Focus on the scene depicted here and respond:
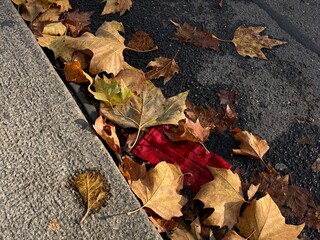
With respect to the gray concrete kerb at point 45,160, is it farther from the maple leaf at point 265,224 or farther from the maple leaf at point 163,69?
the maple leaf at point 163,69

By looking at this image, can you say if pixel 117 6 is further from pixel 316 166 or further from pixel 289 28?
pixel 316 166

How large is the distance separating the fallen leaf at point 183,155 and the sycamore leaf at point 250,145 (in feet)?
0.54

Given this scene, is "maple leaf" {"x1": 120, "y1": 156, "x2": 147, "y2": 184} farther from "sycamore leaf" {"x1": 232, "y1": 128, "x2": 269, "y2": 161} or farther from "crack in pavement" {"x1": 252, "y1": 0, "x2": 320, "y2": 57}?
"crack in pavement" {"x1": 252, "y1": 0, "x2": 320, "y2": 57}

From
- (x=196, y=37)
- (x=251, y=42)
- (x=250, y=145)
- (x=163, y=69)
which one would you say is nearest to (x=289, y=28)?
(x=251, y=42)

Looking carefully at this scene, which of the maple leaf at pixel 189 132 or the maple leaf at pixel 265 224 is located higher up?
the maple leaf at pixel 265 224

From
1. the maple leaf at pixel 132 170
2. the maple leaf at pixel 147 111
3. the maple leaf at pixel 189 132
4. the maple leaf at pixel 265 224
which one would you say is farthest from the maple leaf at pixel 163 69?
the maple leaf at pixel 265 224

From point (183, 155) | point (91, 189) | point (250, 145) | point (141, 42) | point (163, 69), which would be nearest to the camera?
point (91, 189)

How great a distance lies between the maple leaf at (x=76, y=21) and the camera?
263 centimetres

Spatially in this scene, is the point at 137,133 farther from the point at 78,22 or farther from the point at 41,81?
the point at 78,22

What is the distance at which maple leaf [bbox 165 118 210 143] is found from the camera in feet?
7.35

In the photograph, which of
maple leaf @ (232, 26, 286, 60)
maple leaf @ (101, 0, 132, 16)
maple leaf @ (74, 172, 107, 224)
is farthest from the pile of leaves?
maple leaf @ (232, 26, 286, 60)

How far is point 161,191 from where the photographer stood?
1.98 metres

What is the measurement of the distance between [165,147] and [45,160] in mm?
561

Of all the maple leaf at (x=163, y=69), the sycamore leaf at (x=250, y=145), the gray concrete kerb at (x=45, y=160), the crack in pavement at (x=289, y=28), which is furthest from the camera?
the crack in pavement at (x=289, y=28)
